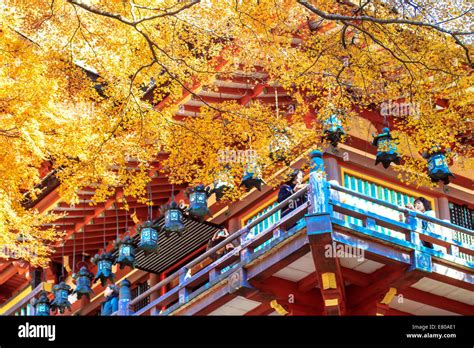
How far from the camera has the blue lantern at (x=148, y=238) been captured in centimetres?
2189

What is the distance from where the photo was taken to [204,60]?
1989 centimetres

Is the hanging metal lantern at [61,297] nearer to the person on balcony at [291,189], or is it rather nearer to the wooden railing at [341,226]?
the wooden railing at [341,226]

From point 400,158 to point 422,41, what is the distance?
4.08 metres

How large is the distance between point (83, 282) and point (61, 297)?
63 centimetres

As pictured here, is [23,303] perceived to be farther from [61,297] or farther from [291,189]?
[291,189]

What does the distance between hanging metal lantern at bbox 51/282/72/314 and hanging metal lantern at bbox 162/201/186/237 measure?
12.5ft

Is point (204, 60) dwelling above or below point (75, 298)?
above

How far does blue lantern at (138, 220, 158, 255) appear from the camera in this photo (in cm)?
2189

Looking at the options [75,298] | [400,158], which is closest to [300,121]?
[400,158]

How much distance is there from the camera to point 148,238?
22.0 metres

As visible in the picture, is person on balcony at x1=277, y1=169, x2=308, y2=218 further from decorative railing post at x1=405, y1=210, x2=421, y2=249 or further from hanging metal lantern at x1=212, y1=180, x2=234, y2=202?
decorative railing post at x1=405, y1=210, x2=421, y2=249

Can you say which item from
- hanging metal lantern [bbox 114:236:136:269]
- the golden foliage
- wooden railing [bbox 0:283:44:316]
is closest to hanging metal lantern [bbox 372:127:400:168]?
the golden foliage

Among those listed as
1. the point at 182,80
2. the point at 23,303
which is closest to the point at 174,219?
the point at 182,80
